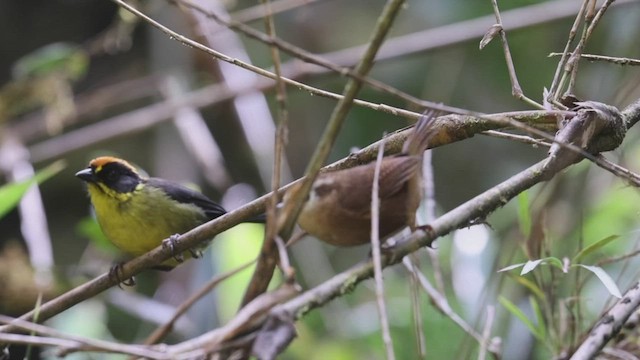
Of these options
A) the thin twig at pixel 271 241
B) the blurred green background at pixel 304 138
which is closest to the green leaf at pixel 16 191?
the blurred green background at pixel 304 138

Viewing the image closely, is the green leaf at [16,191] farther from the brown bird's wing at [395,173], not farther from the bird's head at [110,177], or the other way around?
the brown bird's wing at [395,173]

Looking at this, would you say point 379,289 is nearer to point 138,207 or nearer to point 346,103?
point 346,103

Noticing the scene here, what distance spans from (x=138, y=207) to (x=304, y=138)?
311 centimetres

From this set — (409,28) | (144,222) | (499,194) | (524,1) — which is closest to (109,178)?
(144,222)

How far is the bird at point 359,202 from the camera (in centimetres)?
152

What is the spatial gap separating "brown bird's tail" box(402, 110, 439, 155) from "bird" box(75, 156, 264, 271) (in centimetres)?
189

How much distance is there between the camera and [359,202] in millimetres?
1531

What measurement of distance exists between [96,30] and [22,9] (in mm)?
592

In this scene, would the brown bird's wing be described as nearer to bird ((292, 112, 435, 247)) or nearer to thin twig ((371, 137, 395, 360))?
bird ((292, 112, 435, 247))

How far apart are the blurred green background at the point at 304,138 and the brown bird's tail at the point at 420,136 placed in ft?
2.35

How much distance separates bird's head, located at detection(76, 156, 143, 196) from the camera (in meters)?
3.67

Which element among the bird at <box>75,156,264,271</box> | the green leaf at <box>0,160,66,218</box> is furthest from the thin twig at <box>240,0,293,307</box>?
the bird at <box>75,156,264,271</box>

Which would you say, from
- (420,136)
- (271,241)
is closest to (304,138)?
(420,136)

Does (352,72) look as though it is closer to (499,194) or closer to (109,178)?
(499,194)
